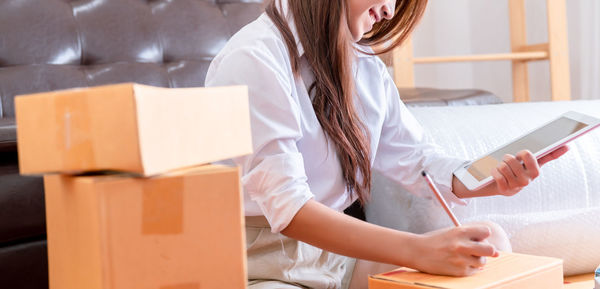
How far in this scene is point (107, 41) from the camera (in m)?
1.50

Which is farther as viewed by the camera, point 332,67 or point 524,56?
point 524,56

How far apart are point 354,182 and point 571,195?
45 centimetres

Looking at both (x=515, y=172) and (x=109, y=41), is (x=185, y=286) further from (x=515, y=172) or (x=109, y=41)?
(x=109, y=41)

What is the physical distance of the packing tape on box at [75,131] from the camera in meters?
0.58

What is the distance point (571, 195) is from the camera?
1193mm

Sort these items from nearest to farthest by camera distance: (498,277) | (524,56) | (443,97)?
(498,277) → (443,97) → (524,56)

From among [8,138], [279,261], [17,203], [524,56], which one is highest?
[524,56]

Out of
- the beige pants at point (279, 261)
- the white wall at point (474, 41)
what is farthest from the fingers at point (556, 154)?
the white wall at point (474, 41)

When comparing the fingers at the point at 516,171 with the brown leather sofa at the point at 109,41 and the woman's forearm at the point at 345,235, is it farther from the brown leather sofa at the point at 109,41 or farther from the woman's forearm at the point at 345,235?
the brown leather sofa at the point at 109,41

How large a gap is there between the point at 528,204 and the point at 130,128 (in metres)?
0.85

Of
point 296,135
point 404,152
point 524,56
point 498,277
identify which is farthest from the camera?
point 524,56

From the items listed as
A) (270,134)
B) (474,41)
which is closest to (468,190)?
(270,134)

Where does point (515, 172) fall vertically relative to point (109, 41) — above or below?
below

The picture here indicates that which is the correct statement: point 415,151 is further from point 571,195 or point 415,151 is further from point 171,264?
point 171,264
